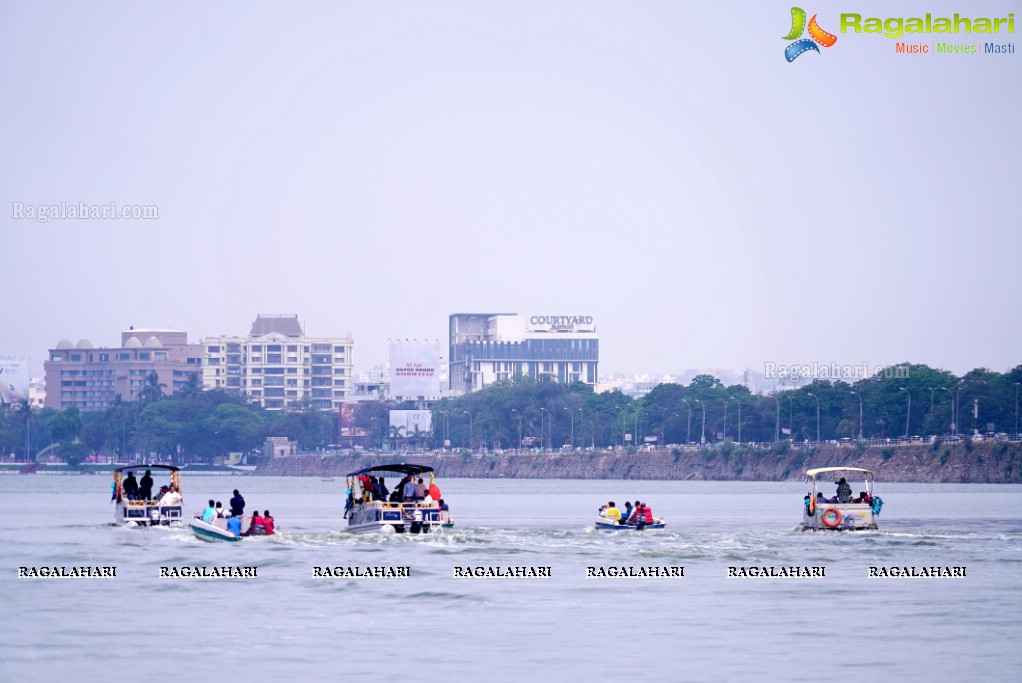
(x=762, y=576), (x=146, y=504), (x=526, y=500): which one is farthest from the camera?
(x=526, y=500)

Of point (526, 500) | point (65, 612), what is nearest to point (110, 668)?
point (65, 612)

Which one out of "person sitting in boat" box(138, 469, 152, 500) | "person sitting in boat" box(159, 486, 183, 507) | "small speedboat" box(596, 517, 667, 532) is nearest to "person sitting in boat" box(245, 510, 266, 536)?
"person sitting in boat" box(159, 486, 183, 507)

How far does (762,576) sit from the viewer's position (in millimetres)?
56656

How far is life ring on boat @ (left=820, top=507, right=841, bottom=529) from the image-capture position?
71.4 m

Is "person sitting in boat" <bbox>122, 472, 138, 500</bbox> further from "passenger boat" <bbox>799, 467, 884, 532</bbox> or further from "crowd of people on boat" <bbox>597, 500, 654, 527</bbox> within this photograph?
"passenger boat" <bbox>799, 467, 884, 532</bbox>

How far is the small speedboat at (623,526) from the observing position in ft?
243

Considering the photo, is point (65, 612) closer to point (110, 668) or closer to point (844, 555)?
point (110, 668)

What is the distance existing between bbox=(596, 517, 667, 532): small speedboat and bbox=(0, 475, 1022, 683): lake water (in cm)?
141

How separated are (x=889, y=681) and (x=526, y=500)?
106 meters

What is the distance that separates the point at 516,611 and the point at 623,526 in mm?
27062

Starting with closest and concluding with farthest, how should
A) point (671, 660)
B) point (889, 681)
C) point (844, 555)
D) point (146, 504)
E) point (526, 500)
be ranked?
point (889, 681) < point (671, 660) < point (844, 555) < point (146, 504) < point (526, 500)

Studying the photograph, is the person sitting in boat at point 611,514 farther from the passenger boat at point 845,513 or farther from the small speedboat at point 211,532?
the small speedboat at point 211,532

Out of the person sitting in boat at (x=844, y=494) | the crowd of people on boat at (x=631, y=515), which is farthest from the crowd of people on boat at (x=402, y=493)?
the person sitting in boat at (x=844, y=494)

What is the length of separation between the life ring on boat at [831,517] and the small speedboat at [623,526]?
6.75 m
